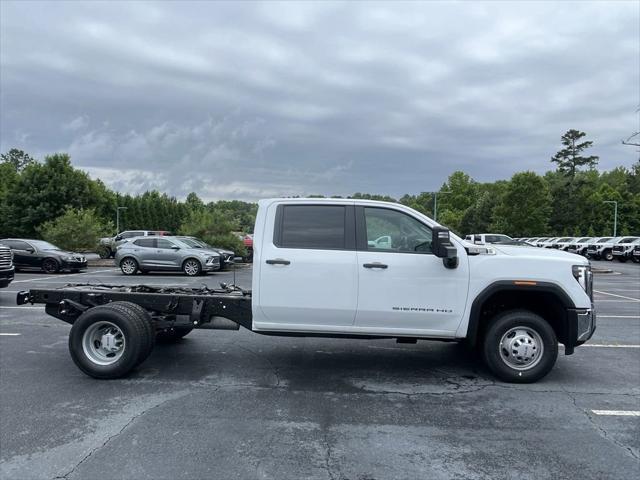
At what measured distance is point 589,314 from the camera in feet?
18.4

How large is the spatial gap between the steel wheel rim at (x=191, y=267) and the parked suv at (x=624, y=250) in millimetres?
29224

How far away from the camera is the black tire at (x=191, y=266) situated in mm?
20362

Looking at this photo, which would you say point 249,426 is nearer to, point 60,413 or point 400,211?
point 60,413

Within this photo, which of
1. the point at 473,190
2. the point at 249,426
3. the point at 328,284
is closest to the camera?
the point at 249,426

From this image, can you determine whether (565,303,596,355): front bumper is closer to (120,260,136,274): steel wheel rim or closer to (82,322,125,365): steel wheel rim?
(82,322,125,365): steel wheel rim

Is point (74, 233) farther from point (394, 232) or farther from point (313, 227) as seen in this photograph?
point (394, 232)

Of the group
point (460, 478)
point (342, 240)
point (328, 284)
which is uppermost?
point (342, 240)

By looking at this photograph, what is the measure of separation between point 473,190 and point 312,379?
123149 mm

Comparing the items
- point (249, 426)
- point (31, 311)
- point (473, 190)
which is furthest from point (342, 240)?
point (473, 190)

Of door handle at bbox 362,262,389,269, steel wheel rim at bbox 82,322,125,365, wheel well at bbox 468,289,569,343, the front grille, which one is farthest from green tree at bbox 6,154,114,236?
wheel well at bbox 468,289,569,343

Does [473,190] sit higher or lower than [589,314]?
higher

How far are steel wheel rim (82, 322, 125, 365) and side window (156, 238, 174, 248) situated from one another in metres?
15.2

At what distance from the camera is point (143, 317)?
229 inches

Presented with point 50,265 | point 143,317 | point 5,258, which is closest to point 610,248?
point 50,265
